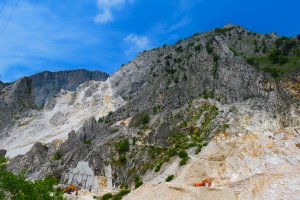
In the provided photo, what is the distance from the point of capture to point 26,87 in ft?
624

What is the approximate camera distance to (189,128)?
100812 mm

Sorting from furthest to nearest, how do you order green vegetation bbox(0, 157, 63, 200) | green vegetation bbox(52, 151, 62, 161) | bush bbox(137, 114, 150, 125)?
bush bbox(137, 114, 150, 125)
green vegetation bbox(52, 151, 62, 161)
green vegetation bbox(0, 157, 63, 200)

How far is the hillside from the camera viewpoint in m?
64.3

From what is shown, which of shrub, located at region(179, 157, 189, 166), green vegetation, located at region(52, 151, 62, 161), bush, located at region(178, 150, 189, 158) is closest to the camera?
shrub, located at region(179, 157, 189, 166)

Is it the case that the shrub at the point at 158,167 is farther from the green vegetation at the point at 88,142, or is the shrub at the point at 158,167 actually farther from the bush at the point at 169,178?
the green vegetation at the point at 88,142

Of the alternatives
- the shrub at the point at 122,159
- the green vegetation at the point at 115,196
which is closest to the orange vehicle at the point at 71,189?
the green vegetation at the point at 115,196

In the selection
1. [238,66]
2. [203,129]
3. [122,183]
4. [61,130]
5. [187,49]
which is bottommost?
[122,183]

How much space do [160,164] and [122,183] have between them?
1041 cm

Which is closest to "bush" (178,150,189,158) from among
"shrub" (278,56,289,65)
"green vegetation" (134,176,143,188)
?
"green vegetation" (134,176,143,188)

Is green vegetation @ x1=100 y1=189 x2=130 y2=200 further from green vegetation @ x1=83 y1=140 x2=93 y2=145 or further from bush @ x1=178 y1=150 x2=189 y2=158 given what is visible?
green vegetation @ x1=83 y1=140 x2=93 y2=145

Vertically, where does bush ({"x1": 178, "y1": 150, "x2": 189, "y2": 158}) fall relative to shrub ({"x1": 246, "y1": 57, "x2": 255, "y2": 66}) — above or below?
below

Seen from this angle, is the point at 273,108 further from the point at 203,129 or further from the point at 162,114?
the point at 162,114

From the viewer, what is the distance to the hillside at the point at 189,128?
211 ft

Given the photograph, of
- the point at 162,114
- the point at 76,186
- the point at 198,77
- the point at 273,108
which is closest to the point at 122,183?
the point at 76,186
